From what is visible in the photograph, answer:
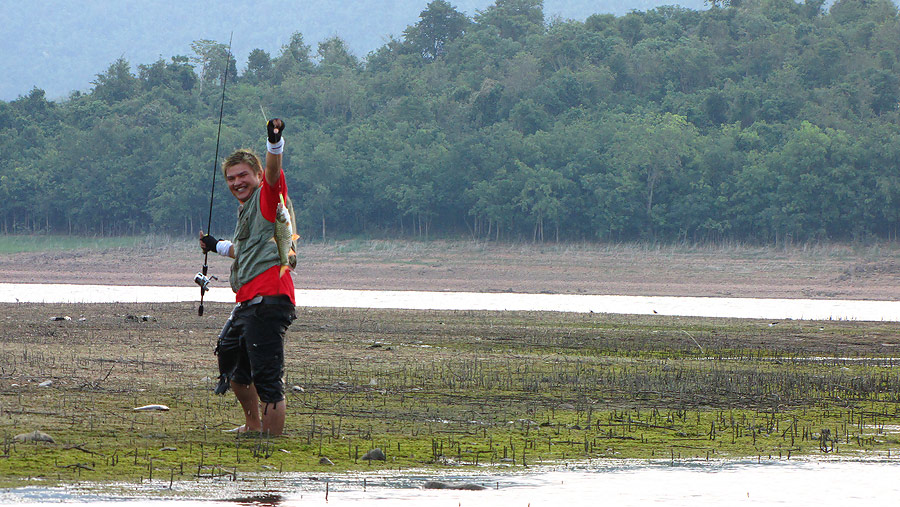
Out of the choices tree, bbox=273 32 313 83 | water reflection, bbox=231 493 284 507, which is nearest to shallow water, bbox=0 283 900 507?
water reflection, bbox=231 493 284 507

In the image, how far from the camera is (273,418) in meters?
7.72

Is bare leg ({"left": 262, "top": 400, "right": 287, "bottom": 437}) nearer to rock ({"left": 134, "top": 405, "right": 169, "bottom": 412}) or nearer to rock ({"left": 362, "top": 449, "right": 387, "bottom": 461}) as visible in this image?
rock ({"left": 362, "top": 449, "right": 387, "bottom": 461})

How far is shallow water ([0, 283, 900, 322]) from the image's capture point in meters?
29.2

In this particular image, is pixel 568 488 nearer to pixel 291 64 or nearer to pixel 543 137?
pixel 543 137

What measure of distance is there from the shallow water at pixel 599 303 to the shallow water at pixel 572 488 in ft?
67.8

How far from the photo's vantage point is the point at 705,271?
48438 millimetres

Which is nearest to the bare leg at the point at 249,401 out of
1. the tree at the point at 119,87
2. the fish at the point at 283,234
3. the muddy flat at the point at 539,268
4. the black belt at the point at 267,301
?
the black belt at the point at 267,301

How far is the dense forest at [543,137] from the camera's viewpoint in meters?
64.8

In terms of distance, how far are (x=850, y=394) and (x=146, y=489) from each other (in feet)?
24.5

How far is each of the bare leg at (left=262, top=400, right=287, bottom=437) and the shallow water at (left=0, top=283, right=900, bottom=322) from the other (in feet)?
67.3

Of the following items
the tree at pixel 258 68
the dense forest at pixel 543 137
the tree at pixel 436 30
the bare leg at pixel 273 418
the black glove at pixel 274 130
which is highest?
the tree at pixel 436 30

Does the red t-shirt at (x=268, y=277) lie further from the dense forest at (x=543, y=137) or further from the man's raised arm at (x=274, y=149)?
the dense forest at (x=543, y=137)

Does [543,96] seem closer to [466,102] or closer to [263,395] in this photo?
[466,102]

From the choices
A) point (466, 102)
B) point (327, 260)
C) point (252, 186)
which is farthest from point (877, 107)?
point (252, 186)
